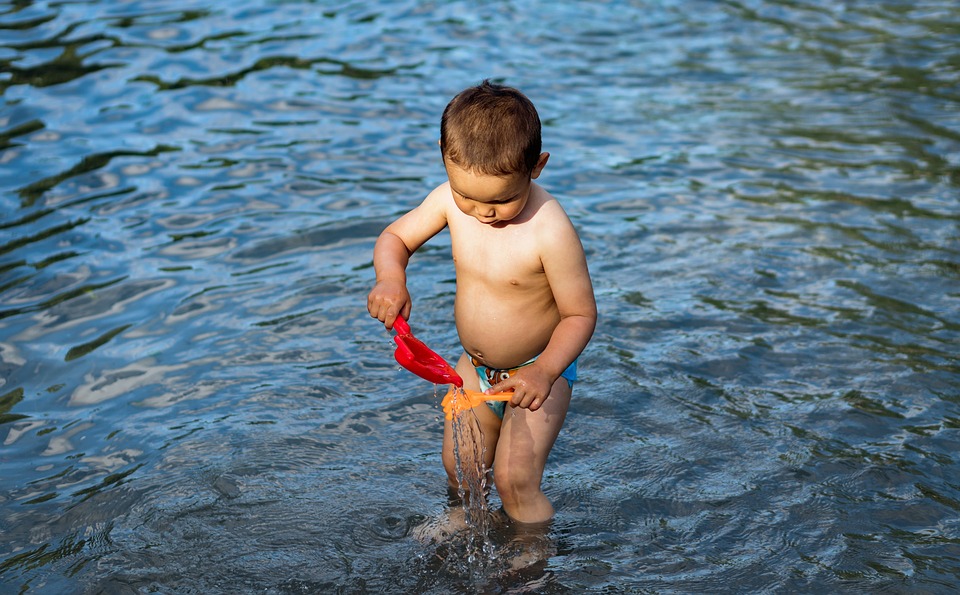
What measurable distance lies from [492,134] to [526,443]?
1.24 metres

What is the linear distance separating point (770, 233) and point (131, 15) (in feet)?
24.7

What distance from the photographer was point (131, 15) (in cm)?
1113

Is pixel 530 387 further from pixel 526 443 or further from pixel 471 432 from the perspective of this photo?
pixel 471 432

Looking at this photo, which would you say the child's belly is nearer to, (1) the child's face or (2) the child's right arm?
(2) the child's right arm

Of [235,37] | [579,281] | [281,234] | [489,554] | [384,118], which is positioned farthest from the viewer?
[235,37]

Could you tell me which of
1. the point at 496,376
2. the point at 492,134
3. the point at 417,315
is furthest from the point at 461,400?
the point at 417,315

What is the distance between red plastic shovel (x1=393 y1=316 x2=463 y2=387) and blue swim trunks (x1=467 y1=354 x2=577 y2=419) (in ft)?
0.55

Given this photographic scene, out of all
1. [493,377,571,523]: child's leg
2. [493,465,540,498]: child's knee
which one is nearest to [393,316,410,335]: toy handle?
[493,377,571,523]: child's leg

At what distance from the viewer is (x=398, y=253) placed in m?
3.82

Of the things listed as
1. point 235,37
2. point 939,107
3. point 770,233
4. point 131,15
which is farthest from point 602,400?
point 131,15

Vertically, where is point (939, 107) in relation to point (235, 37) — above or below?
below

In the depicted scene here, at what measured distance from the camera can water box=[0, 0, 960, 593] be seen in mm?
4020

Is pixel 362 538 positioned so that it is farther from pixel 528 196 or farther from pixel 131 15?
pixel 131 15

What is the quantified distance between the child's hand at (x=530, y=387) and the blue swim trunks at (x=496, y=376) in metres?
0.47
